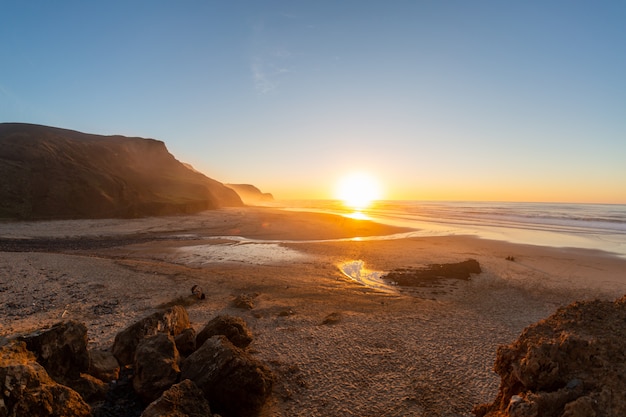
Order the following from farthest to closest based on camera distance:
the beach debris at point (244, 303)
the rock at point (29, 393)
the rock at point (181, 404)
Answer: the beach debris at point (244, 303) → the rock at point (181, 404) → the rock at point (29, 393)

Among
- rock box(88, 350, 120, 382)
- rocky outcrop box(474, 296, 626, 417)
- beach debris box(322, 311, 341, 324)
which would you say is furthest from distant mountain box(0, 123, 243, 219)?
rocky outcrop box(474, 296, 626, 417)

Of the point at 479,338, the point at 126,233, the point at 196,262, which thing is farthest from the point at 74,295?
the point at 126,233

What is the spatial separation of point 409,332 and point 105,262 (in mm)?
17138

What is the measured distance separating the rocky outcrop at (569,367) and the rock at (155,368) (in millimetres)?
5720

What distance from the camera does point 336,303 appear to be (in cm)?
1308

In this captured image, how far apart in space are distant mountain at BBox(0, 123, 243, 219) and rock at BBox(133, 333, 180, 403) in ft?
162

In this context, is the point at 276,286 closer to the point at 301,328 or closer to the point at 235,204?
the point at 301,328

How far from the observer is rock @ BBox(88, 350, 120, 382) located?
22.2ft

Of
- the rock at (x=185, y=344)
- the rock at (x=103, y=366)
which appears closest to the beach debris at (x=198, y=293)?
the rock at (x=185, y=344)

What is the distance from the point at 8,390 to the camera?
14.7 feet

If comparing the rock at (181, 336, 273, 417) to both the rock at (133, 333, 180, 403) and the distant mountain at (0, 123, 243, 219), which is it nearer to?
the rock at (133, 333, 180, 403)

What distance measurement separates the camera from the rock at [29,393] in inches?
176

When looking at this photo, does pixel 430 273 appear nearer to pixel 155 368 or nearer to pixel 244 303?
pixel 244 303

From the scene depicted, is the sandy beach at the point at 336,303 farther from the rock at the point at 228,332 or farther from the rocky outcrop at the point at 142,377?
the rocky outcrop at the point at 142,377
